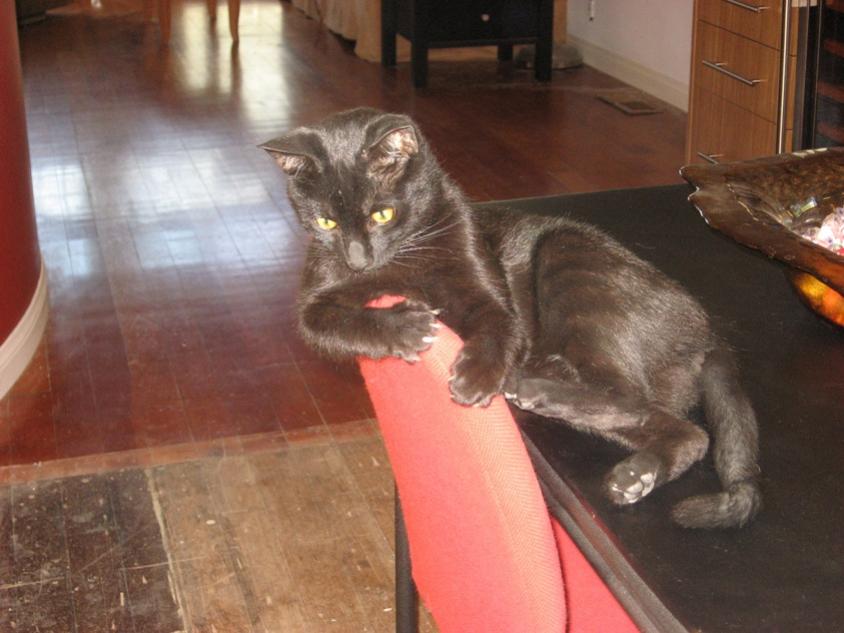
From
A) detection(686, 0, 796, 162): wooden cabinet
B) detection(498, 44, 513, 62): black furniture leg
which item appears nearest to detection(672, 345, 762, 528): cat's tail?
detection(686, 0, 796, 162): wooden cabinet

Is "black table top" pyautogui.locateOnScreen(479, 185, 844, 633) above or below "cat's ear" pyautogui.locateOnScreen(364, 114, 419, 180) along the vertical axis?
below

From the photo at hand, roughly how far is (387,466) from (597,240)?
1381 mm

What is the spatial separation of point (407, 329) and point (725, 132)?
321 cm

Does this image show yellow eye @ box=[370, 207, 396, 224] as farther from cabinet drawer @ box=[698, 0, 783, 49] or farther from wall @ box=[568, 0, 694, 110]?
wall @ box=[568, 0, 694, 110]

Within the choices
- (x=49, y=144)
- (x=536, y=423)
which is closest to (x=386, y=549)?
(x=536, y=423)

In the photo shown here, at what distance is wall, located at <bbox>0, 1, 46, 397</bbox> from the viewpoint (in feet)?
10.1

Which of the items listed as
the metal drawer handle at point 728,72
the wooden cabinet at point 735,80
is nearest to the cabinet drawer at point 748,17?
the wooden cabinet at point 735,80

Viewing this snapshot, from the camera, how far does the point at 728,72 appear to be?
407cm

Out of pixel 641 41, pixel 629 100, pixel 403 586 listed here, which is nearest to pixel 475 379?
pixel 403 586

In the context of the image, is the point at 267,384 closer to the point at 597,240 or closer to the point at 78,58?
the point at 597,240

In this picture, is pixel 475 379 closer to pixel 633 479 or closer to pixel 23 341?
pixel 633 479

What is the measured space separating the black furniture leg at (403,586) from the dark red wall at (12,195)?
68.4 inches

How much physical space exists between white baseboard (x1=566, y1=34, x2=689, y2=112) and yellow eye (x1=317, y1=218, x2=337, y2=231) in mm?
4379

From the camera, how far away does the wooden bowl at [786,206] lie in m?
1.27
